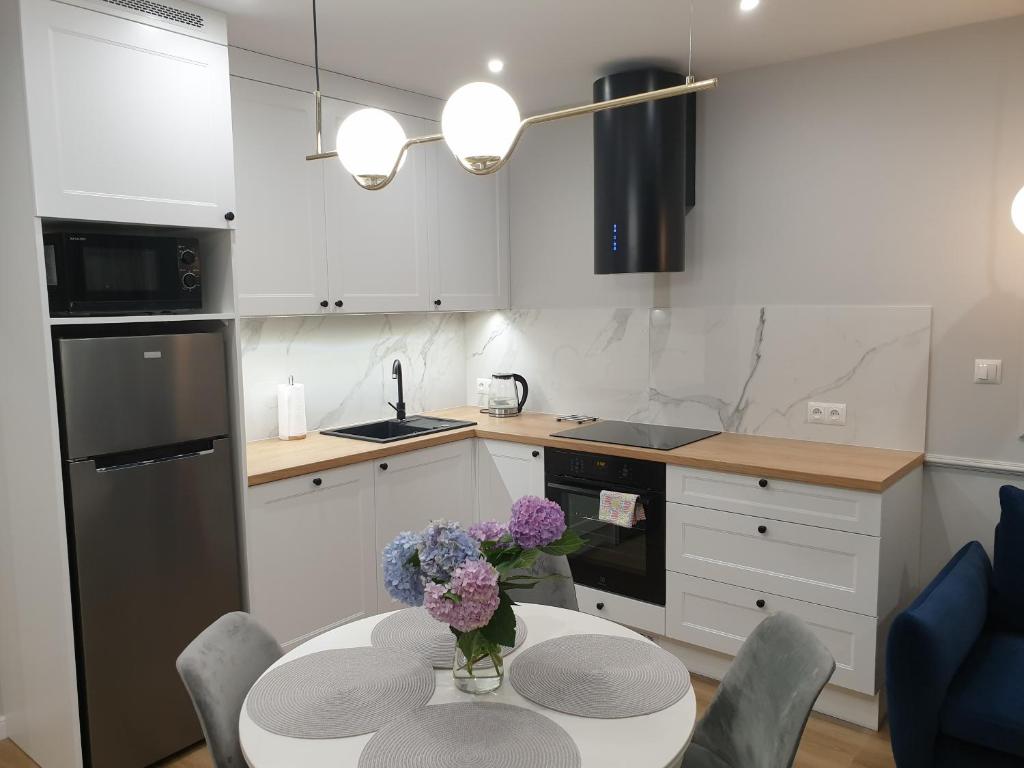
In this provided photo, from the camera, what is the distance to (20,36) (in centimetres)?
220

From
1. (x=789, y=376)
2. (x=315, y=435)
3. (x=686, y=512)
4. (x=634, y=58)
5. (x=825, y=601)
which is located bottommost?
(x=825, y=601)

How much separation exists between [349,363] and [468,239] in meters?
0.91

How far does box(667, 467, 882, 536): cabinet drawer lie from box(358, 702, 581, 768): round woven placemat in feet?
5.46

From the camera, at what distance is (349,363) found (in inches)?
153

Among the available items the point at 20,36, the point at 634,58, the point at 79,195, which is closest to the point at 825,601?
the point at 634,58

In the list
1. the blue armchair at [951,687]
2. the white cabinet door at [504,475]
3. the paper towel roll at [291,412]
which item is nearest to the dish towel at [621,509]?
the white cabinet door at [504,475]

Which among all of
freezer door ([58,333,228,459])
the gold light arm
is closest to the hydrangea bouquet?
the gold light arm

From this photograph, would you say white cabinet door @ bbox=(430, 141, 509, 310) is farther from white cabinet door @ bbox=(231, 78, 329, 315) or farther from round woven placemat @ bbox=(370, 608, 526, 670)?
round woven placemat @ bbox=(370, 608, 526, 670)

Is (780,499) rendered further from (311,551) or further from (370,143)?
(370,143)

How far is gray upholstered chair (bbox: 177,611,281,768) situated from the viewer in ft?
5.53

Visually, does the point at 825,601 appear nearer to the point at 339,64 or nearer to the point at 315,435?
the point at 315,435

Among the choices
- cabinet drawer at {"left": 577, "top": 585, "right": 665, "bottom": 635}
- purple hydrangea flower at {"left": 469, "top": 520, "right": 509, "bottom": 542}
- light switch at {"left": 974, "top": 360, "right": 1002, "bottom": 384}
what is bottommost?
cabinet drawer at {"left": 577, "top": 585, "right": 665, "bottom": 635}

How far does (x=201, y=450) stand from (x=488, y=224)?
6.83ft

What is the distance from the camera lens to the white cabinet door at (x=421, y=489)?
3.39 metres
